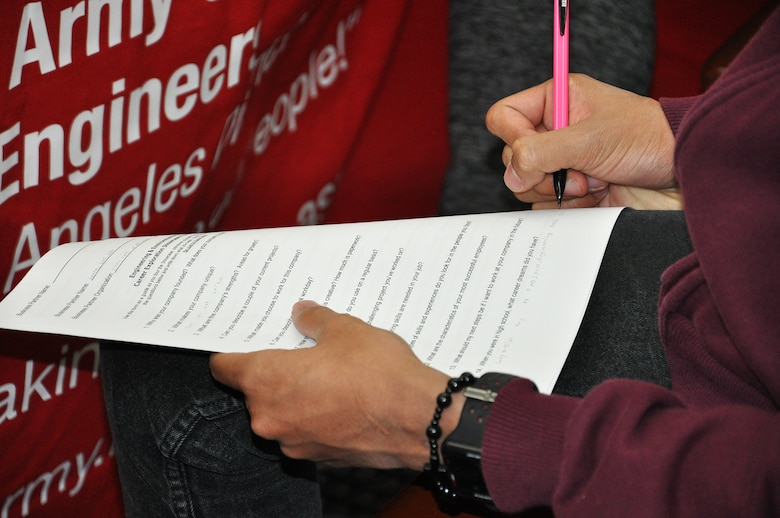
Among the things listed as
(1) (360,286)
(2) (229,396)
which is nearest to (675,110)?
(1) (360,286)

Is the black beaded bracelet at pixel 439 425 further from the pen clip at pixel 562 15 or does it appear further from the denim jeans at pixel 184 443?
the pen clip at pixel 562 15

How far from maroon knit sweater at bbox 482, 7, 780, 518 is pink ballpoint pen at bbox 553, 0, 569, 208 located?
247mm

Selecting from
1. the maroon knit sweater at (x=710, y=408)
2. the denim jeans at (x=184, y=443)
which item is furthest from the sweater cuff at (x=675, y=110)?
the denim jeans at (x=184, y=443)

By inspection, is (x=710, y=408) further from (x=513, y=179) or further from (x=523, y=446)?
(x=513, y=179)

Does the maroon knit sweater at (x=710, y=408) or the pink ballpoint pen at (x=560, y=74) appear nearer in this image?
the maroon knit sweater at (x=710, y=408)

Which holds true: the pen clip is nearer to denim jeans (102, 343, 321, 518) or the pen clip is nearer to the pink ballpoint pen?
the pink ballpoint pen

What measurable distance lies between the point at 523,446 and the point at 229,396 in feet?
0.79

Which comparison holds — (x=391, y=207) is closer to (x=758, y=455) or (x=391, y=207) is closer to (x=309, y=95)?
(x=309, y=95)

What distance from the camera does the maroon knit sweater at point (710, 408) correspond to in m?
0.41

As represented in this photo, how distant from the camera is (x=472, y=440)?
0.48 meters

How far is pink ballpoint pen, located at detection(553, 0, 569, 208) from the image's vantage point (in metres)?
0.71

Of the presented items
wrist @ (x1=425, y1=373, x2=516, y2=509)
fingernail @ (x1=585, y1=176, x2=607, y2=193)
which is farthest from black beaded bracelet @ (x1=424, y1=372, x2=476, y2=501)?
fingernail @ (x1=585, y1=176, x2=607, y2=193)

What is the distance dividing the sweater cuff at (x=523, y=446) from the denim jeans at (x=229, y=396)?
9 centimetres

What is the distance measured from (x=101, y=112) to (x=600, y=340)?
20.2 inches
